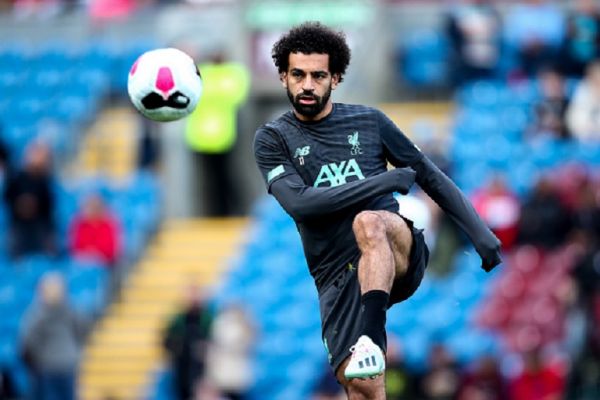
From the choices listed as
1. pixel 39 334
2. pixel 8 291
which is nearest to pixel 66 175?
pixel 8 291

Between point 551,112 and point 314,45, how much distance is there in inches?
371

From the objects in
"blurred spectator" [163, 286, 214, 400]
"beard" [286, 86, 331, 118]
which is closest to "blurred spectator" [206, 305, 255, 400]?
"blurred spectator" [163, 286, 214, 400]

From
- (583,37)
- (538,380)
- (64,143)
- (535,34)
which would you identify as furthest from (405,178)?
(64,143)

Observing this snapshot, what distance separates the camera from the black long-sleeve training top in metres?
8.23

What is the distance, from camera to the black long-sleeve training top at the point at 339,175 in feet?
27.0

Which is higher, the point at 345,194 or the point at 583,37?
the point at 583,37

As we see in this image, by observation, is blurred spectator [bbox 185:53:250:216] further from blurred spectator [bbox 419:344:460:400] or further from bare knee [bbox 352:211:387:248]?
bare knee [bbox 352:211:387:248]

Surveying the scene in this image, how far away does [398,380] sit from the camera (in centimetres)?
1413

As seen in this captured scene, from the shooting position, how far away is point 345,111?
8633 mm

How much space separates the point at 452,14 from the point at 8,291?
6.43 meters

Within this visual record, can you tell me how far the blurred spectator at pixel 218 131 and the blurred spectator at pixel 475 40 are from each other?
2.74 meters

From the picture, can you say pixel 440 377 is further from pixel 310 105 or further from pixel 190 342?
pixel 310 105

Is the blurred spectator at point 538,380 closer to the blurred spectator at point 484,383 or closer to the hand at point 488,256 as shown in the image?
the blurred spectator at point 484,383

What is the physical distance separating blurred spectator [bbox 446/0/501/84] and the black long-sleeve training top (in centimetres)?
1068
